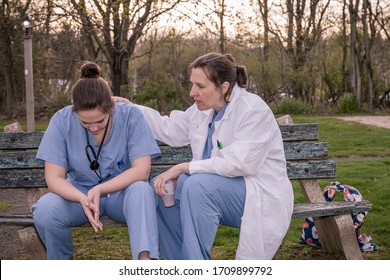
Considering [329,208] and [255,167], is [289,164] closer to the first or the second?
[329,208]

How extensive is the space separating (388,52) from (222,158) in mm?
22119

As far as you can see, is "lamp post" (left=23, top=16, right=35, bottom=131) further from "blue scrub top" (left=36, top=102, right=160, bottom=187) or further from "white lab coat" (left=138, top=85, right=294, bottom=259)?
"white lab coat" (left=138, top=85, right=294, bottom=259)

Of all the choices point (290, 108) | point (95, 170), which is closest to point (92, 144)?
point (95, 170)

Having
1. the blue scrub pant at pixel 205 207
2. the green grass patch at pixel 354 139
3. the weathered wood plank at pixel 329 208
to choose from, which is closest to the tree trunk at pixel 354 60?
the green grass patch at pixel 354 139

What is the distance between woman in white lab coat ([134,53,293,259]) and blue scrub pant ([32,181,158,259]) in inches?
7.1

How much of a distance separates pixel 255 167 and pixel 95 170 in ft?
3.10

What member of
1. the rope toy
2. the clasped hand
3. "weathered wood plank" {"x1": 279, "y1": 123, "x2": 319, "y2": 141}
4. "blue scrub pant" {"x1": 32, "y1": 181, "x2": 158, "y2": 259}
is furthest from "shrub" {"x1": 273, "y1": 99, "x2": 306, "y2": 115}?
the clasped hand

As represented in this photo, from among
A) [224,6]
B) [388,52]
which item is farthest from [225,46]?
[388,52]

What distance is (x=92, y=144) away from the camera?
153 inches

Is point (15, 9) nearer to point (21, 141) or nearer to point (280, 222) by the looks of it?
point (21, 141)

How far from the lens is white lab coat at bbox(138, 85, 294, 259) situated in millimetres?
3627

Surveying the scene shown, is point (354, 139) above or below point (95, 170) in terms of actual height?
below

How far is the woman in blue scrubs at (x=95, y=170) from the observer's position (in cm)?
355

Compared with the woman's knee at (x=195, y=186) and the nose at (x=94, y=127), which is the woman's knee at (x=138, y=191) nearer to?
the woman's knee at (x=195, y=186)
